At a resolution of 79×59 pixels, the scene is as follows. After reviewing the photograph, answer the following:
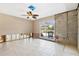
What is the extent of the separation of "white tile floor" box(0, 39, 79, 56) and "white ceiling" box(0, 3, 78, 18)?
1.50 ft

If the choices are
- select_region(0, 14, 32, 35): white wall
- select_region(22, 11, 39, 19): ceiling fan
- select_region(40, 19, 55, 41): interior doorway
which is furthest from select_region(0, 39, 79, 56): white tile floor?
select_region(22, 11, 39, 19): ceiling fan

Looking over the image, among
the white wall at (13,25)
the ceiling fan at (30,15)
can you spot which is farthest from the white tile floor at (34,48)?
the ceiling fan at (30,15)

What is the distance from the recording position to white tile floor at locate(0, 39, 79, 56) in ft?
5.57

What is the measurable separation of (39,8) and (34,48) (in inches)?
26.4

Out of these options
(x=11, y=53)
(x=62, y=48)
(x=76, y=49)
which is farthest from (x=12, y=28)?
(x=76, y=49)

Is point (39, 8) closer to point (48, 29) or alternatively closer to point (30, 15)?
point (30, 15)

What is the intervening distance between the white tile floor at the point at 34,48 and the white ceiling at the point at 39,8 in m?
0.46

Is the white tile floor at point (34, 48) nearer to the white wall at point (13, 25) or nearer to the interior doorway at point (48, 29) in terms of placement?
the interior doorway at point (48, 29)

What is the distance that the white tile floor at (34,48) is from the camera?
5.57 ft

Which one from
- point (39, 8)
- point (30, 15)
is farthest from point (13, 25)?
point (39, 8)

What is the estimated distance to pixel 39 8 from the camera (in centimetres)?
171

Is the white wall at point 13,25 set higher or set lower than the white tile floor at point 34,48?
higher

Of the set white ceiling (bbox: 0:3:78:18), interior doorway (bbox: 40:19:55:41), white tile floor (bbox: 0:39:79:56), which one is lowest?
white tile floor (bbox: 0:39:79:56)

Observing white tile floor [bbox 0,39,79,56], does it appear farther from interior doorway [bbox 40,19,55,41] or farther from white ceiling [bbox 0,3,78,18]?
white ceiling [bbox 0,3,78,18]
